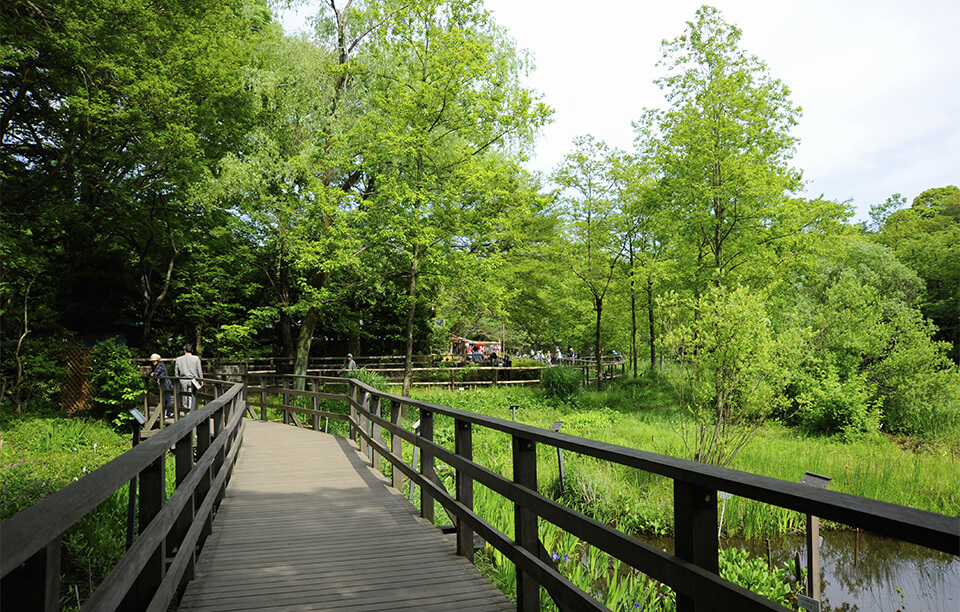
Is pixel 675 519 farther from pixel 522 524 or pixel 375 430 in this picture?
pixel 375 430

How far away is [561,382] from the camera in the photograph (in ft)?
73.2

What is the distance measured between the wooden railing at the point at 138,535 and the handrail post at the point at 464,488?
1837mm

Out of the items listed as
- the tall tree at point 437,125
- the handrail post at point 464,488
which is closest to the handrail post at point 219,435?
the handrail post at point 464,488

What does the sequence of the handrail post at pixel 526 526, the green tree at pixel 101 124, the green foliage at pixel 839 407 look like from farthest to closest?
the green foliage at pixel 839 407, the green tree at pixel 101 124, the handrail post at pixel 526 526

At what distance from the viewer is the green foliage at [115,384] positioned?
15922 millimetres

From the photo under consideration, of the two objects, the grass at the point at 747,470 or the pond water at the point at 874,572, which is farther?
the grass at the point at 747,470

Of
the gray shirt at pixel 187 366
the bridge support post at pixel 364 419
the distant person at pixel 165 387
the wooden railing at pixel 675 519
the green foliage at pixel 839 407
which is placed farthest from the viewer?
the green foliage at pixel 839 407

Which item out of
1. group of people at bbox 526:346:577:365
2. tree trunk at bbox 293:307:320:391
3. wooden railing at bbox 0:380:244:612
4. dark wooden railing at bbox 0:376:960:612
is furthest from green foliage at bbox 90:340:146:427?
group of people at bbox 526:346:577:365

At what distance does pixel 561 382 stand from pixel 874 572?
1524 cm

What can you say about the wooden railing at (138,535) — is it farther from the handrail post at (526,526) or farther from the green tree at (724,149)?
the green tree at (724,149)

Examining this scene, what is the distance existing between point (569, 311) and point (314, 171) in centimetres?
1418

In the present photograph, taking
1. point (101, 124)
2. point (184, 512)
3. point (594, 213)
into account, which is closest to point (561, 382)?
point (594, 213)

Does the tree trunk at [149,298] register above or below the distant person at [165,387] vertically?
above

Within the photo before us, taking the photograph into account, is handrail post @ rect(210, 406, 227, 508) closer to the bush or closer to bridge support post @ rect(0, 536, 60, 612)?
bridge support post @ rect(0, 536, 60, 612)
